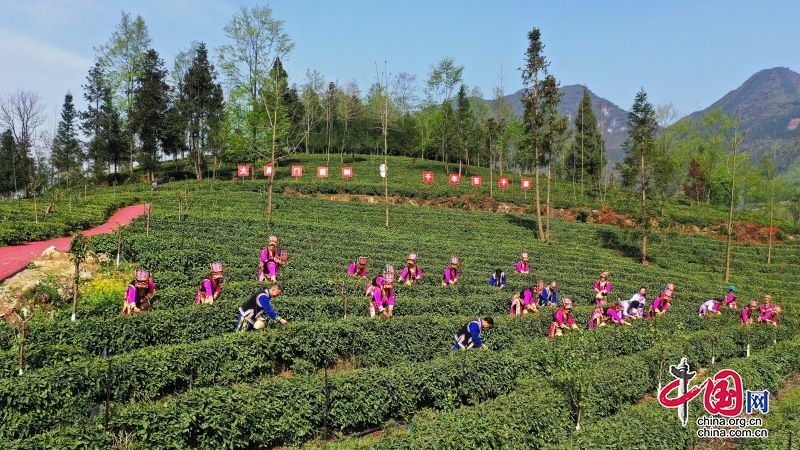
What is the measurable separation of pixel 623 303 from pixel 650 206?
17.9 metres

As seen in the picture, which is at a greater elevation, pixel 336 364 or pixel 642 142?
pixel 642 142

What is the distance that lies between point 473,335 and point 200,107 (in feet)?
166

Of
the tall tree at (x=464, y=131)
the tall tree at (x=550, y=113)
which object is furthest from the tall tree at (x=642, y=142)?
the tall tree at (x=464, y=131)

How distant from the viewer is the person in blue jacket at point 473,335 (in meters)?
12.3

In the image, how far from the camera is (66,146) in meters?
56.8

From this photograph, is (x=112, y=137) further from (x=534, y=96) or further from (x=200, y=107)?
(x=534, y=96)

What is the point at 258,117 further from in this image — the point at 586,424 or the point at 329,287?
the point at 586,424

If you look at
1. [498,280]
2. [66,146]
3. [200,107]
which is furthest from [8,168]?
[498,280]

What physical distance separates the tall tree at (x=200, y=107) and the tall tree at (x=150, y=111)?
7.20ft

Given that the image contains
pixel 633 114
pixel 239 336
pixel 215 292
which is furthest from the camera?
pixel 633 114

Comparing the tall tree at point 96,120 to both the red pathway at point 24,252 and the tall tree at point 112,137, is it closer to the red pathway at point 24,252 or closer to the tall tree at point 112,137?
the tall tree at point 112,137

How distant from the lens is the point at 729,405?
37.9 feet

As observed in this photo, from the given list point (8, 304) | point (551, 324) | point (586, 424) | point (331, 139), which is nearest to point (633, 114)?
point (551, 324)

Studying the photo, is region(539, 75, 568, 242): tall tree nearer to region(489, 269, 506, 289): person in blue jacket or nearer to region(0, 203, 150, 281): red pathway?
region(489, 269, 506, 289): person in blue jacket
